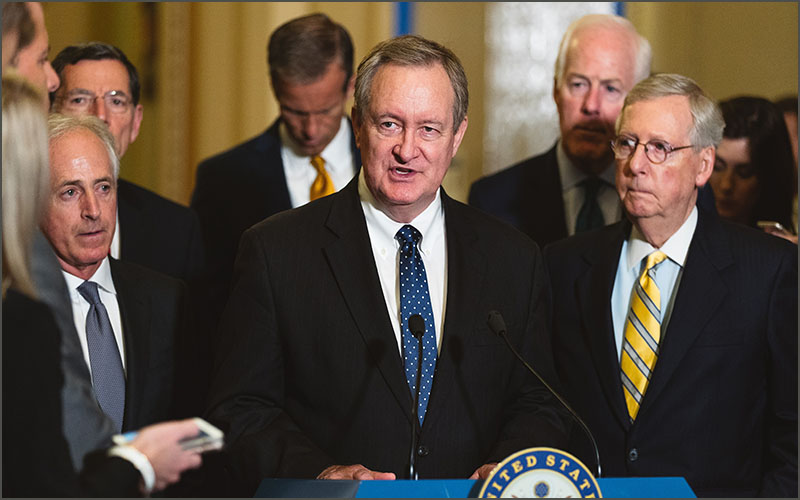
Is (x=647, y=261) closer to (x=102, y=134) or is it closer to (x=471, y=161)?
(x=102, y=134)

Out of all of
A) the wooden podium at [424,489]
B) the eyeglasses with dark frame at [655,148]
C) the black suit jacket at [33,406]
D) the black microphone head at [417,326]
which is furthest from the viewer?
the eyeglasses with dark frame at [655,148]

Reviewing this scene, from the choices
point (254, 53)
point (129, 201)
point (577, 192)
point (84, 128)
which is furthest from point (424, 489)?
point (254, 53)

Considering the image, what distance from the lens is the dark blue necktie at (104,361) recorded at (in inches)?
94.5

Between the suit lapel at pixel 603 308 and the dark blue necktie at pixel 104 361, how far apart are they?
121 centimetres

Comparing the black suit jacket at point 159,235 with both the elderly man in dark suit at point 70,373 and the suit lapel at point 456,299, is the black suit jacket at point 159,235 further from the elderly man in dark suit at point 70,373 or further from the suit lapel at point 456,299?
the elderly man in dark suit at point 70,373

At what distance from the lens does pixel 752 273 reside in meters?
2.59

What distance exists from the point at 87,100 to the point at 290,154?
828mm

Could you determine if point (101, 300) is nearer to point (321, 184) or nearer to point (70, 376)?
point (70, 376)

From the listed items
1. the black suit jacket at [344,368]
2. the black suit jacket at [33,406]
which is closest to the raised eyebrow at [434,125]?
the black suit jacket at [344,368]

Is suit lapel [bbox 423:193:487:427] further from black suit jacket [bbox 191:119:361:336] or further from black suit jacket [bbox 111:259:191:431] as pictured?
→ black suit jacket [bbox 191:119:361:336]

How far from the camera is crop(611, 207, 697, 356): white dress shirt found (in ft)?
8.66

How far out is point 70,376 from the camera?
1.64 metres

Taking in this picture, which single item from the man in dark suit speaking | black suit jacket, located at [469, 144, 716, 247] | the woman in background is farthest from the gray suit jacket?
the woman in background

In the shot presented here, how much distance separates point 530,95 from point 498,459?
13.9 ft
